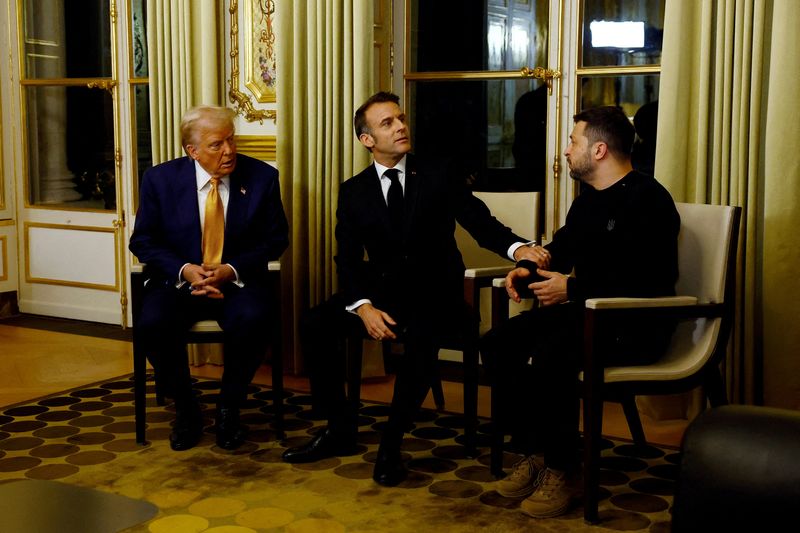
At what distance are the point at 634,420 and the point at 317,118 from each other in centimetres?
184

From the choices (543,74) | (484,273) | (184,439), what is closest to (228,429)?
(184,439)

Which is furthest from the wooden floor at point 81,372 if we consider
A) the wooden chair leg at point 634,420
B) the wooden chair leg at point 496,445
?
the wooden chair leg at point 496,445

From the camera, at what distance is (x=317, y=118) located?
4152mm

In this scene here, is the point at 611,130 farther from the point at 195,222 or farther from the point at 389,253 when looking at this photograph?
the point at 195,222

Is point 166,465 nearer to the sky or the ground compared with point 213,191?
nearer to the ground

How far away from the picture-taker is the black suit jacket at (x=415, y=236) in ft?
10.7

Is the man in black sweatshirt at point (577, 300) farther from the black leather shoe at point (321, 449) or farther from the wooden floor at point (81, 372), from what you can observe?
the wooden floor at point (81, 372)

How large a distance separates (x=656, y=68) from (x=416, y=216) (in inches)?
46.2

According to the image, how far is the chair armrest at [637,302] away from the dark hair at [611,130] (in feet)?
1.59

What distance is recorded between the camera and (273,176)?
3.65m

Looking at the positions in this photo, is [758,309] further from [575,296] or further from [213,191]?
[213,191]

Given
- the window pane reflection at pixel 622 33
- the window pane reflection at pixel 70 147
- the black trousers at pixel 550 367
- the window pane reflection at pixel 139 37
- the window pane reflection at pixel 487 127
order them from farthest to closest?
the window pane reflection at pixel 70 147
the window pane reflection at pixel 139 37
the window pane reflection at pixel 487 127
the window pane reflection at pixel 622 33
the black trousers at pixel 550 367

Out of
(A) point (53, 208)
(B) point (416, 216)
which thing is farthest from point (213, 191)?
(A) point (53, 208)

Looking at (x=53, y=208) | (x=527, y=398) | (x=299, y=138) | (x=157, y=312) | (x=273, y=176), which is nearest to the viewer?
(x=527, y=398)
